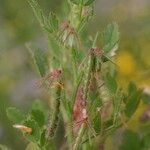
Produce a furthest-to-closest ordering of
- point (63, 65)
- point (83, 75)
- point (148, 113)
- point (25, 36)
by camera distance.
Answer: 1. point (25, 36)
2. point (148, 113)
3. point (63, 65)
4. point (83, 75)

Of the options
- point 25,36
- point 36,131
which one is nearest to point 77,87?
point 36,131

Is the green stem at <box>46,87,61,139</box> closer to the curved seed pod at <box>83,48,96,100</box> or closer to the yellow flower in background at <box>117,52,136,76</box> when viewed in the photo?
the curved seed pod at <box>83,48,96,100</box>

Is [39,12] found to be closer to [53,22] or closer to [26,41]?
[53,22]

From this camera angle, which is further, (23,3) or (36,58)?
(23,3)

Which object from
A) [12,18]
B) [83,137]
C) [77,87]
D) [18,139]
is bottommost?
[18,139]

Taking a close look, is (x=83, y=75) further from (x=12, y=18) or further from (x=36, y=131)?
(x=12, y=18)

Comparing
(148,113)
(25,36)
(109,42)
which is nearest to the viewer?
(109,42)

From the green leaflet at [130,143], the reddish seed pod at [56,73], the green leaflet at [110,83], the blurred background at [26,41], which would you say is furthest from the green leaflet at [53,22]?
the blurred background at [26,41]
